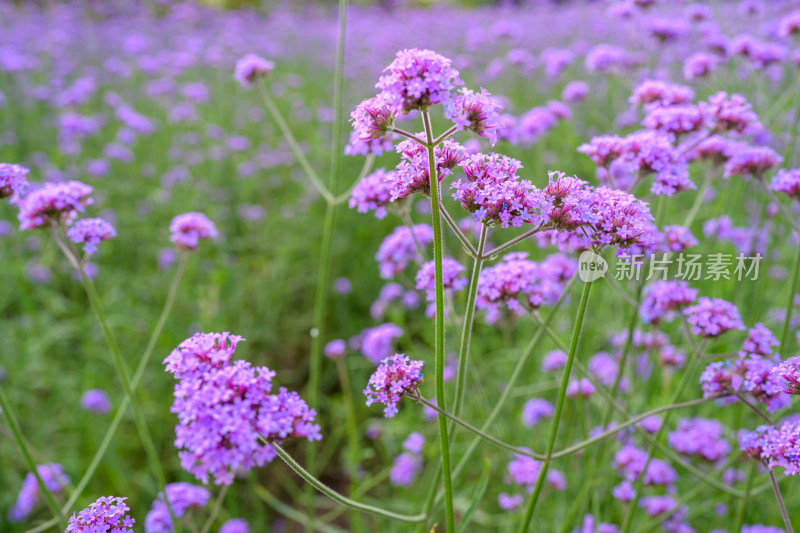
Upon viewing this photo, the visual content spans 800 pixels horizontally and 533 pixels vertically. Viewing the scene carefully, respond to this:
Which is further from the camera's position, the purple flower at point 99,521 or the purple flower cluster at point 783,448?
the purple flower cluster at point 783,448

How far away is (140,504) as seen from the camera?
2898mm

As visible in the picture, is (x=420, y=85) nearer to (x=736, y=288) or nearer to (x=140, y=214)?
(x=736, y=288)

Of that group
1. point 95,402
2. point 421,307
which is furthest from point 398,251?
point 421,307

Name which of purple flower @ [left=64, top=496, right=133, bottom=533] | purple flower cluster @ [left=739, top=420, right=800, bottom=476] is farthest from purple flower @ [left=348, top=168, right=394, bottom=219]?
purple flower cluster @ [left=739, top=420, right=800, bottom=476]

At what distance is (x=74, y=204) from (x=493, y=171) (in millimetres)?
1301

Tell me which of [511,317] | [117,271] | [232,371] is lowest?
[117,271]

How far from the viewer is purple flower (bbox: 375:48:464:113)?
3.92 ft

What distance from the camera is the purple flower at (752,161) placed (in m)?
2.12

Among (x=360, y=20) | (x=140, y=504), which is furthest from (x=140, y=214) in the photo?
(x=360, y=20)

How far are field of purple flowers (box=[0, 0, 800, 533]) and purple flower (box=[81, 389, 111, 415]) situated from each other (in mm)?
14

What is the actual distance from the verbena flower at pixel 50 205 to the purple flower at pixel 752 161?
2.15 m

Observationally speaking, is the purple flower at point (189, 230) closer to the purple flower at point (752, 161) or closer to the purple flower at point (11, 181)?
the purple flower at point (11, 181)

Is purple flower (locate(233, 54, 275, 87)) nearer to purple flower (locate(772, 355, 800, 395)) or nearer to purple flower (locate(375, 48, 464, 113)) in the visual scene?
purple flower (locate(375, 48, 464, 113))

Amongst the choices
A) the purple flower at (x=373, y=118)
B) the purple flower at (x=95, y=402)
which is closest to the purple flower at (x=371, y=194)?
the purple flower at (x=373, y=118)
